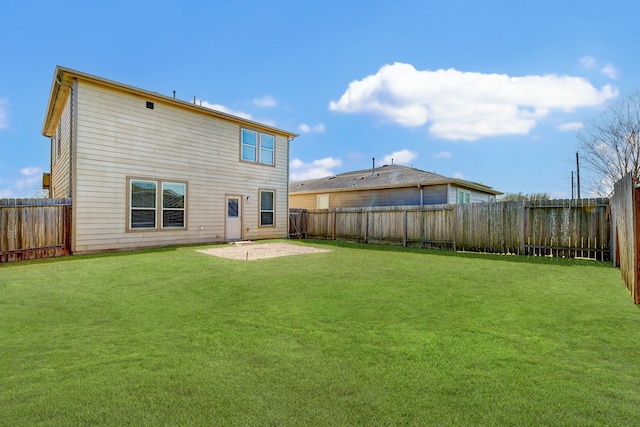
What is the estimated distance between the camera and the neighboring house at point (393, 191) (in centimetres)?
1711

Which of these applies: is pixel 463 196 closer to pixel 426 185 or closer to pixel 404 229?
pixel 426 185

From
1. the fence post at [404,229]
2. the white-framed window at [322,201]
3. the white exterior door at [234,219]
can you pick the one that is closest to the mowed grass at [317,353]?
the fence post at [404,229]

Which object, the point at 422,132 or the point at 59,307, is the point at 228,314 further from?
the point at 422,132

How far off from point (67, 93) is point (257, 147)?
681 centimetres

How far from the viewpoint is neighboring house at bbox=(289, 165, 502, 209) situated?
674 inches

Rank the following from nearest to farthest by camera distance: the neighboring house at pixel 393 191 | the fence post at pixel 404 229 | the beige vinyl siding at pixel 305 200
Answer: the fence post at pixel 404 229 → the neighboring house at pixel 393 191 → the beige vinyl siding at pixel 305 200

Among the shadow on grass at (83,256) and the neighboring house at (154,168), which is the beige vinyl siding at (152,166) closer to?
the neighboring house at (154,168)

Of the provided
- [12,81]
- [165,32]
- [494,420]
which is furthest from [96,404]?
[12,81]

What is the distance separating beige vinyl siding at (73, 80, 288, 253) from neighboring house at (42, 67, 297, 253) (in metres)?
0.03

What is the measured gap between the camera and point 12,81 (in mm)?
12180

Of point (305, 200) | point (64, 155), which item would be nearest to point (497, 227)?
point (64, 155)

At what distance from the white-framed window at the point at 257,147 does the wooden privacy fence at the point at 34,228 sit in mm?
6604

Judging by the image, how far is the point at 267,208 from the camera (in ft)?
47.5

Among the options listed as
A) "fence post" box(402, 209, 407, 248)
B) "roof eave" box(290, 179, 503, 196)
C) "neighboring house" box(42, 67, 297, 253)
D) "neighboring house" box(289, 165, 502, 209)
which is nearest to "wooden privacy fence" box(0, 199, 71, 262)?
"neighboring house" box(42, 67, 297, 253)
